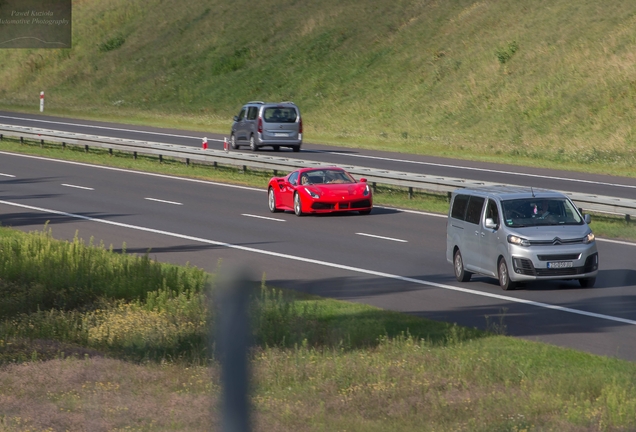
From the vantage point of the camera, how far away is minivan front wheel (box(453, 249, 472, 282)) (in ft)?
56.1

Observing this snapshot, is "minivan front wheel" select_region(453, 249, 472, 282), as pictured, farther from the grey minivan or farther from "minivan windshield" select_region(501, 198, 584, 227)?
the grey minivan

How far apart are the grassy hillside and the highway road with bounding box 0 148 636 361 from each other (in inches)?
645

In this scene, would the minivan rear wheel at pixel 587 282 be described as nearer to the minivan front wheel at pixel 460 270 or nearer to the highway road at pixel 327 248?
the highway road at pixel 327 248

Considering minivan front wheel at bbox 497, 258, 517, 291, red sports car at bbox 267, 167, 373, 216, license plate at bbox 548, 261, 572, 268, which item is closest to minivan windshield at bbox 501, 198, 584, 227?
minivan front wheel at bbox 497, 258, 517, 291

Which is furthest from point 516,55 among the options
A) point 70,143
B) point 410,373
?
point 410,373

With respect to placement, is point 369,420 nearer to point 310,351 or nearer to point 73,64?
point 310,351

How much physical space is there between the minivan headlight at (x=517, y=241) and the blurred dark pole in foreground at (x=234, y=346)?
13.8m

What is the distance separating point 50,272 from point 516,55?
43482mm

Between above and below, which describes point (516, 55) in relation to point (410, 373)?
above

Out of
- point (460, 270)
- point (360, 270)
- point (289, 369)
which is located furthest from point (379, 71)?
point (289, 369)

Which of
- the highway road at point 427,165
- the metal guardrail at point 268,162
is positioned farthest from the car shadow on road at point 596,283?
the highway road at point 427,165

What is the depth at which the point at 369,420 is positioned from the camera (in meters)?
8.50

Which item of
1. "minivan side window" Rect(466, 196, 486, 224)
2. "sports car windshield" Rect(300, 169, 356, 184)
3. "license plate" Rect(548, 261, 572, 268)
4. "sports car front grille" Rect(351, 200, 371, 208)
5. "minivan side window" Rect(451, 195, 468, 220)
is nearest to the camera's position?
"license plate" Rect(548, 261, 572, 268)

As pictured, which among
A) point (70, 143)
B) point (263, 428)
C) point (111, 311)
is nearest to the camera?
point (263, 428)
